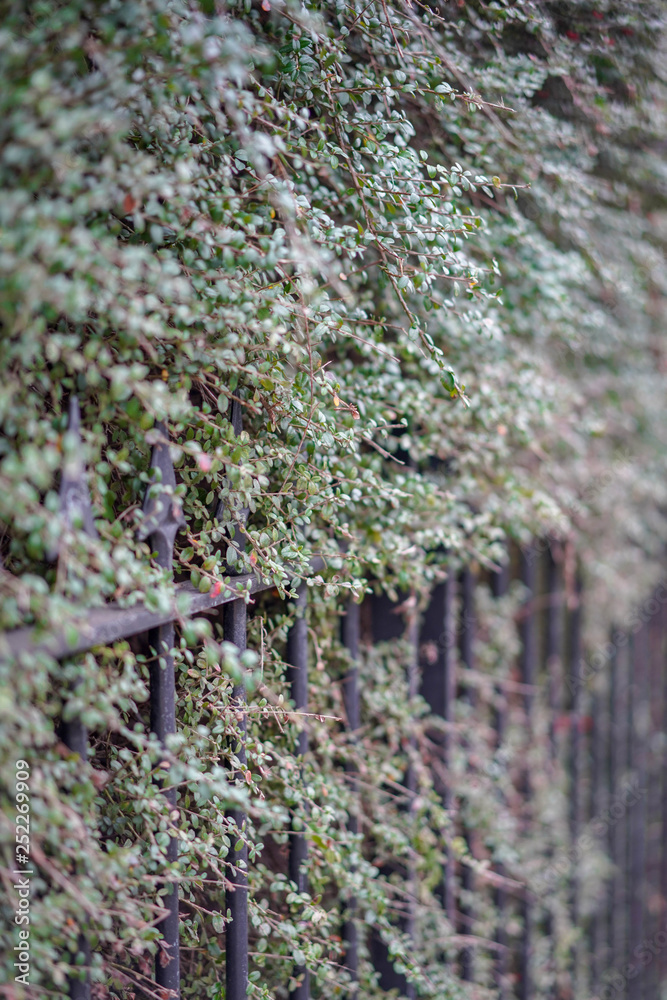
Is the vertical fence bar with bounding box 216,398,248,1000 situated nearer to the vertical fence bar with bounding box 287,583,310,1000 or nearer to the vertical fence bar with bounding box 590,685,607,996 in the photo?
the vertical fence bar with bounding box 287,583,310,1000

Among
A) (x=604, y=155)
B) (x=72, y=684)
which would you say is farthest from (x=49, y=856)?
(x=604, y=155)

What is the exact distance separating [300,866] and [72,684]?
63 centimetres

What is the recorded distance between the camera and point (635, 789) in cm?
279

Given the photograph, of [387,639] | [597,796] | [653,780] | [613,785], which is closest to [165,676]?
[387,639]

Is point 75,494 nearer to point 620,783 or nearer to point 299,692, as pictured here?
point 299,692

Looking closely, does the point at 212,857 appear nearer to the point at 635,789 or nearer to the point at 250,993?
the point at 250,993

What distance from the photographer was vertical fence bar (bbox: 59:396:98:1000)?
0.76m

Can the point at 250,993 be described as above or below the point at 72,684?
below

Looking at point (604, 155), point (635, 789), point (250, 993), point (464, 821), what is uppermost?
point (604, 155)

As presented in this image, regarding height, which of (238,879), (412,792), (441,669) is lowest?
(412,792)

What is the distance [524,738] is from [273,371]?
1.88 metres

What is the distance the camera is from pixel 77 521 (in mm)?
746

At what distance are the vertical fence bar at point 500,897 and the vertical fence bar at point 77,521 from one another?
128 cm

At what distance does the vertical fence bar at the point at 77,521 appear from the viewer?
76 centimetres
